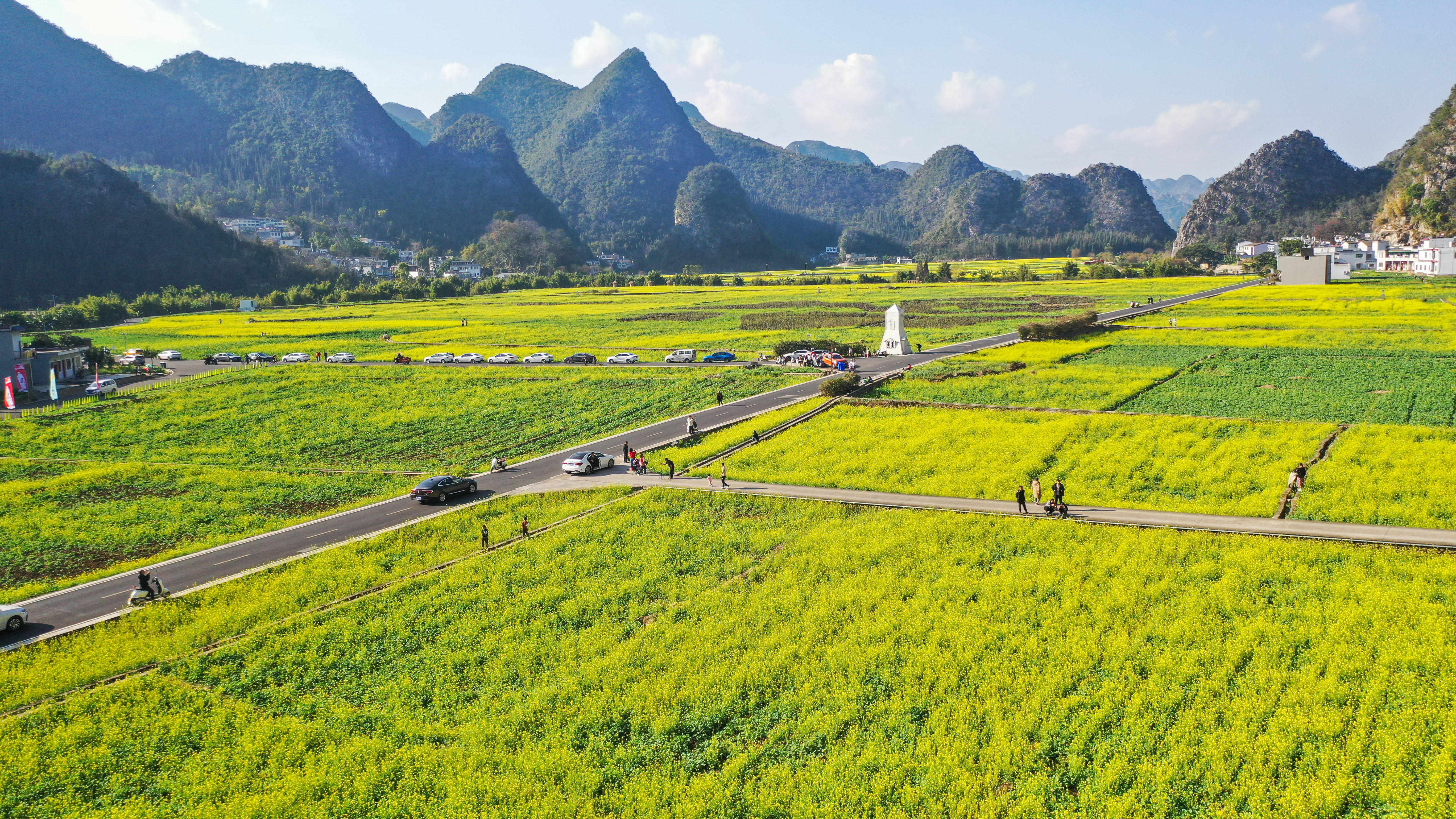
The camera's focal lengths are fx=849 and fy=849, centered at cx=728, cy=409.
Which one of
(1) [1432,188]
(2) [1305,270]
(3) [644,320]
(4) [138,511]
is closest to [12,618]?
(4) [138,511]

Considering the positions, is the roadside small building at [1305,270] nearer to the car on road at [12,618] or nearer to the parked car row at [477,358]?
the parked car row at [477,358]

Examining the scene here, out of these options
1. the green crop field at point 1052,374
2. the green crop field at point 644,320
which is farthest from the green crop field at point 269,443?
the green crop field at point 644,320

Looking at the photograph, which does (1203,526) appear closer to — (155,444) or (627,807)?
(627,807)

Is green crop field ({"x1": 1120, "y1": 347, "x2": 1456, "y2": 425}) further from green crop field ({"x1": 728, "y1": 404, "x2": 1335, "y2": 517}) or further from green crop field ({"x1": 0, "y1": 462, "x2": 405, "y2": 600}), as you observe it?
green crop field ({"x1": 0, "y1": 462, "x2": 405, "y2": 600})

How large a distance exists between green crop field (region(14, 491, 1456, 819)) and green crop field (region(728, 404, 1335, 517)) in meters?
5.57

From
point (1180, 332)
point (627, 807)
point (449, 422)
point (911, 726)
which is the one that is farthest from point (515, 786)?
Answer: point (1180, 332)

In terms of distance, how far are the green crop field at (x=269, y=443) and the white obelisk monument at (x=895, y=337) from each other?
11.6 m

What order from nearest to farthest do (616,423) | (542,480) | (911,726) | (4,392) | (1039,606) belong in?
(911,726), (1039,606), (542,480), (616,423), (4,392)

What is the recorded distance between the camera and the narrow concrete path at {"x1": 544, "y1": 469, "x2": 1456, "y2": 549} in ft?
85.2

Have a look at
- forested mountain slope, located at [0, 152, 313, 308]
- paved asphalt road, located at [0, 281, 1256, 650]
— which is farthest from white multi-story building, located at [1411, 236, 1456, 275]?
forested mountain slope, located at [0, 152, 313, 308]

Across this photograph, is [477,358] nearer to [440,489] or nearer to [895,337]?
[895,337]

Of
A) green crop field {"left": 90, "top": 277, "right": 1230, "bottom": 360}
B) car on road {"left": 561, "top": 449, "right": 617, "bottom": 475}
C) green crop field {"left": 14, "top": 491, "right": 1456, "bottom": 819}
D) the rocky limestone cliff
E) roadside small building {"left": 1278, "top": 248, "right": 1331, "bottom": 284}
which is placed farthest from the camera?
the rocky limestone cliff

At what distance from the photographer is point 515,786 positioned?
17172 mm

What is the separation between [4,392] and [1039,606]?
2877 inches
